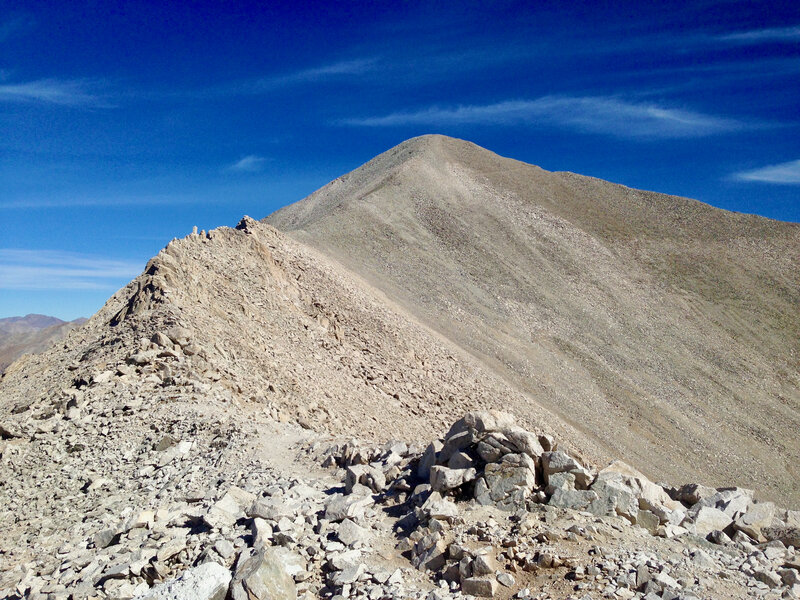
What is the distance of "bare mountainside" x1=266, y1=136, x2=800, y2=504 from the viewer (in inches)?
1145

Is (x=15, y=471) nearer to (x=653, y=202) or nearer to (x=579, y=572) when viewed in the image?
(x=579, y=572)

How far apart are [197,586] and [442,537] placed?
2985mm

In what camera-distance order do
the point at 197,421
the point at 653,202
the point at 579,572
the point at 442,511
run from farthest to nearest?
the point at 653,202, the point at 197,421, the point at 442,511, the point at 579,572

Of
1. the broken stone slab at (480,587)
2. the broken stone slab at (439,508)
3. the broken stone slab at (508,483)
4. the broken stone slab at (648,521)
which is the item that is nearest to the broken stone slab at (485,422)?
the broken stone slab at (508,483)

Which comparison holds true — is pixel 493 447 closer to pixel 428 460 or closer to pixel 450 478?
pixel 450 478

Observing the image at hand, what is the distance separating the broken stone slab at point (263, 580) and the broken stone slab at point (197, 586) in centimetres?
13

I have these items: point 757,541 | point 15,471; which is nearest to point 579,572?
point 757,541

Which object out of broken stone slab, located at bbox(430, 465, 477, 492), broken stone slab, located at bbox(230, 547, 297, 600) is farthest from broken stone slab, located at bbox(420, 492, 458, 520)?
broken stone slab, located at bbox(230, 547, 297, 600)

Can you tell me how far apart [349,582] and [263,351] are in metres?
11.5

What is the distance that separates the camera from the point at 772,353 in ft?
124

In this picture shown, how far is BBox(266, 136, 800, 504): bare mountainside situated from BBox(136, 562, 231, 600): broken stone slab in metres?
21.1

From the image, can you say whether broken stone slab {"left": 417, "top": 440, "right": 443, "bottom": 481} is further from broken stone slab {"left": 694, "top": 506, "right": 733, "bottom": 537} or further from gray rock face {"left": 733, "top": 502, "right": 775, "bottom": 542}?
gray rock face {"left": 733, "top": 502, "right": 775, "bottom": 542}

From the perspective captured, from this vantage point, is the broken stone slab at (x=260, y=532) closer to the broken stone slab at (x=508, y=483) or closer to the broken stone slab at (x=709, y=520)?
the broken stone slab at (x=508, y=483)

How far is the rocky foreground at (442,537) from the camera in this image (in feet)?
20.9
